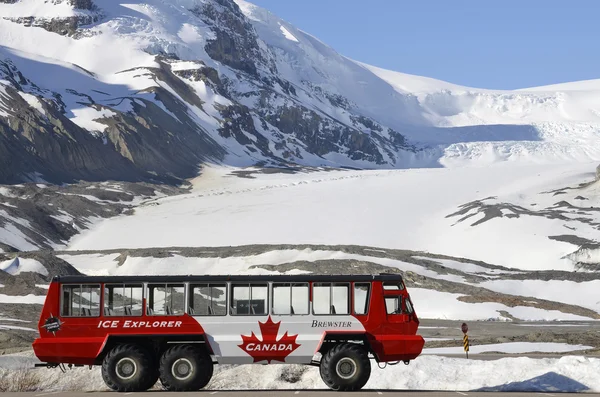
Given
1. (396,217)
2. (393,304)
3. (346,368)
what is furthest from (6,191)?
(346,368)

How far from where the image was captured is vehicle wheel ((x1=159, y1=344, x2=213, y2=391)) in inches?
1084

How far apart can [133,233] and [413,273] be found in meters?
58.4

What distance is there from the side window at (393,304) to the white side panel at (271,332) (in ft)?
3.08

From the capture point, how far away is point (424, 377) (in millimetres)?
30688

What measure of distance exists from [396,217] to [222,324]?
122 m

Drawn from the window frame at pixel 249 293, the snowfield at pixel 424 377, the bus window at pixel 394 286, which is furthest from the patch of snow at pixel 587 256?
the window frame at pixel 249 293

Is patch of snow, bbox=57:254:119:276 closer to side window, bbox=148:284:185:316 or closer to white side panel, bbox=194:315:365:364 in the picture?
side window, bbox=148:284:185:316

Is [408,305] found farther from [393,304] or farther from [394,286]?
[394,286]

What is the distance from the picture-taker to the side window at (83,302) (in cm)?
2811

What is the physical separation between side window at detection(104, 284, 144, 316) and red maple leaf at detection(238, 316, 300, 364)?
304cm

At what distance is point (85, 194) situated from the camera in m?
179

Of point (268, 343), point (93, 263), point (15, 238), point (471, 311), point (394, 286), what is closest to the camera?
point (268, 343)

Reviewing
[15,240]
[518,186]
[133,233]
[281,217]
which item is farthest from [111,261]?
[518,186]

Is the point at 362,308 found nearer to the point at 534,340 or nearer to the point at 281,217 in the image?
the point at 534,340
